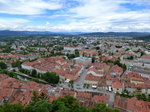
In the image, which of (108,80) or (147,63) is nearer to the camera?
(108,80)

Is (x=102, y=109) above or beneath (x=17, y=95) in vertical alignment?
above

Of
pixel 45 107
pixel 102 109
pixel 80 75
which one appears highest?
pixel 45 107

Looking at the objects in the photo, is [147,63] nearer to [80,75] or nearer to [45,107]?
[80,75]

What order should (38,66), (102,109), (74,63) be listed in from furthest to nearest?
(74,63) < (38,66) < (102,109)

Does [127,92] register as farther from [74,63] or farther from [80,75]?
[74,63]

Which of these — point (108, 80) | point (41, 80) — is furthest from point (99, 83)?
point (41, 80)

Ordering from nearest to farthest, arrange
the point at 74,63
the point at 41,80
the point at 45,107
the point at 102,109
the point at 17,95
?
the point at 45,107, the point at 102,109, the point at 17,95, the point at 41,80, the point at 74,63

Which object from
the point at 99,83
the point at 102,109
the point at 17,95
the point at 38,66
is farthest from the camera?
the point at 38,66

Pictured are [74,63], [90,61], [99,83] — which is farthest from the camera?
[90,61]

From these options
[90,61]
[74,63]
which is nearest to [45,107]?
[74,63]
